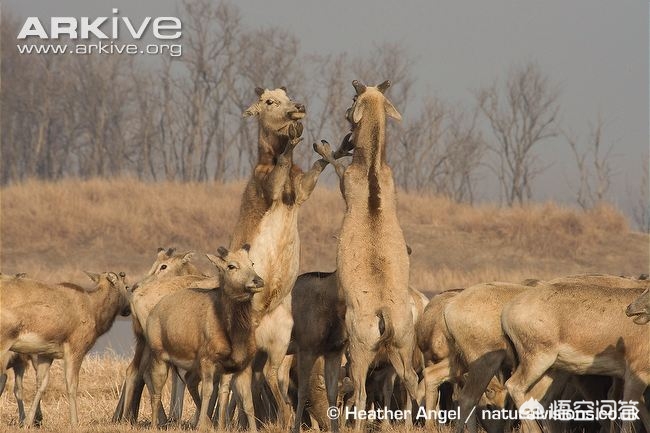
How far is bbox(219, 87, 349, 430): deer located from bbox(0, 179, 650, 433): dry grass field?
85.9 feet

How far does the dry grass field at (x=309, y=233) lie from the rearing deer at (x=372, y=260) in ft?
88.3

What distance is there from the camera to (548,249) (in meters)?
45.4

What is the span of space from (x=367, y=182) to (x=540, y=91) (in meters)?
58.1

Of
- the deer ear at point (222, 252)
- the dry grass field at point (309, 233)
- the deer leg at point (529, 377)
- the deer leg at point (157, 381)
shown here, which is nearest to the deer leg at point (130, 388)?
the deer leg at point (157, 381)

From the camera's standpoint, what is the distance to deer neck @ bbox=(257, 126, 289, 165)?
516 inches

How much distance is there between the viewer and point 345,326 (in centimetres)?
1196

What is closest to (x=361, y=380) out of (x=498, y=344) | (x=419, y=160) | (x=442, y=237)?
(x=498, y=344)

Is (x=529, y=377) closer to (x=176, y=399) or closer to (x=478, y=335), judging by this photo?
(x=478, y=335)

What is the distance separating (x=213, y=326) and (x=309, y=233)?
3337cm

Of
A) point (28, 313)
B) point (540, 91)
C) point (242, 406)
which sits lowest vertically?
point (242, 406)

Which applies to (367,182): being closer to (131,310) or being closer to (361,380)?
(361,380)

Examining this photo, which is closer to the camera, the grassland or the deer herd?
the deer herd

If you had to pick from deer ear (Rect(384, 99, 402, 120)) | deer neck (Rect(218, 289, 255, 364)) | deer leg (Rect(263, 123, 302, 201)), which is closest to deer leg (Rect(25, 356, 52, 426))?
deer neck (Rect(218, 289, 255, 364))

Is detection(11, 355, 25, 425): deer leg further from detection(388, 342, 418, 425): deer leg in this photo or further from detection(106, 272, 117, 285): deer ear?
detection(388, 342, 418, 425): deer leg
